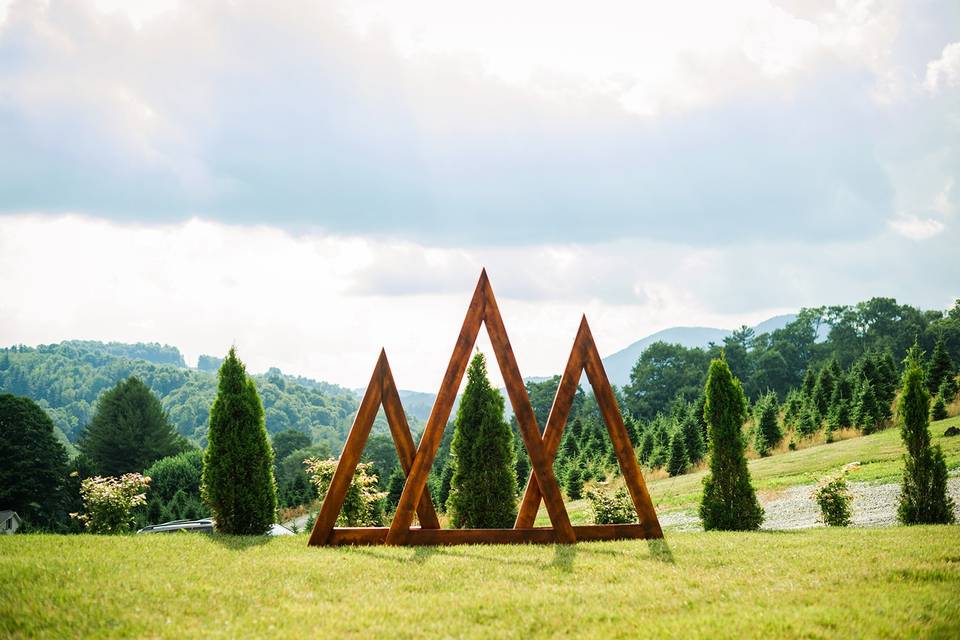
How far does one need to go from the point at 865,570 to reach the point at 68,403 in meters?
154

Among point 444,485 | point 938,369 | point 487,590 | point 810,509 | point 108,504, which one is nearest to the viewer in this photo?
point 487,590

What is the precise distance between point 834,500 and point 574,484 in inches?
932

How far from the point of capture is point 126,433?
158 ft

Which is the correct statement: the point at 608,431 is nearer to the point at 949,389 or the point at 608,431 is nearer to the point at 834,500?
the point at 834,500

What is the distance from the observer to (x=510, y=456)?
1383 centimetres

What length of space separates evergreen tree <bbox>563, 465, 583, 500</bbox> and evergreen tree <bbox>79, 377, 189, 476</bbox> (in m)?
29.2

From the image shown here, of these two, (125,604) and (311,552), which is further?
(311,552)

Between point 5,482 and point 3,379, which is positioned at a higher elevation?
point 3,379

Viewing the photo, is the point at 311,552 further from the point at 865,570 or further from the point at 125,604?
the point at 865,570

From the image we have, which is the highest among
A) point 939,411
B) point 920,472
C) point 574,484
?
point 939,411

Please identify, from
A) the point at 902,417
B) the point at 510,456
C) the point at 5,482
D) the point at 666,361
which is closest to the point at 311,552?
the point at 510,456

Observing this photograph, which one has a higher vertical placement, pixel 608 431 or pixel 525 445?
pixel 608 431

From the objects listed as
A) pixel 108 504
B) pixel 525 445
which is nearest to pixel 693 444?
pixel 525 445

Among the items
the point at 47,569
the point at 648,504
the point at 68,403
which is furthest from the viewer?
the point at 68,403
